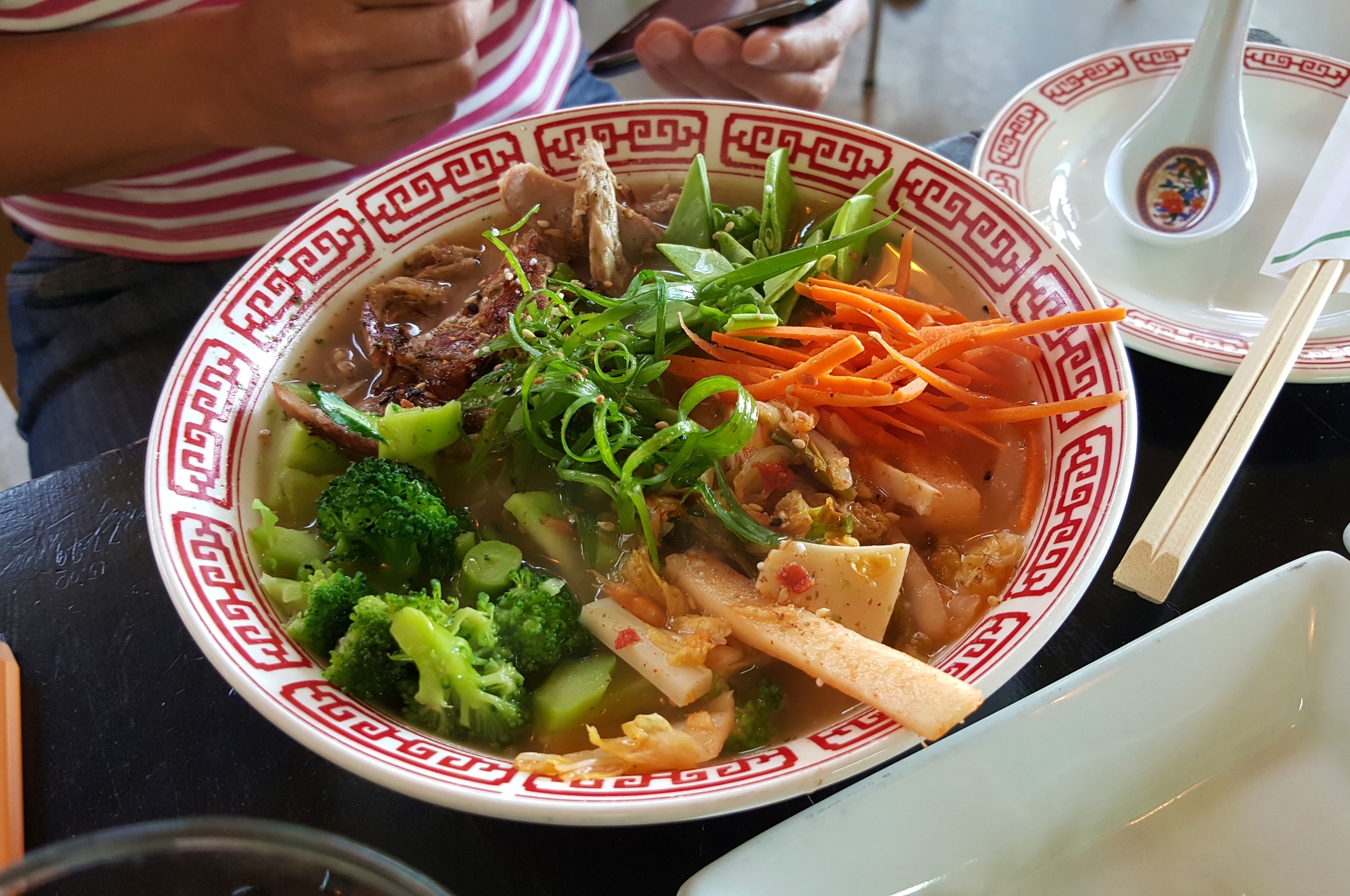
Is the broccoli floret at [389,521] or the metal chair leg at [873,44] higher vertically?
the metal chair leg at [873,44]

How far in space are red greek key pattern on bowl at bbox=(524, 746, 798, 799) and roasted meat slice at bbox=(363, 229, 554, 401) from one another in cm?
76

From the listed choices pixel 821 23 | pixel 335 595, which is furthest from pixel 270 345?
pixel 821 23

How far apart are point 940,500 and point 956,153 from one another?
1171 mm

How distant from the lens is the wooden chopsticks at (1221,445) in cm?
116

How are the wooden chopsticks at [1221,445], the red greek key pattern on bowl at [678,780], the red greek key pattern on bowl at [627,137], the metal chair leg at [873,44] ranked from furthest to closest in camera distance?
the metal chair leg at [873,44] → the red greek key pattern on bowl at [627,137] → the wooden chopsticks at [1221,445] → the red greek key pattern on bowl at [678,780]

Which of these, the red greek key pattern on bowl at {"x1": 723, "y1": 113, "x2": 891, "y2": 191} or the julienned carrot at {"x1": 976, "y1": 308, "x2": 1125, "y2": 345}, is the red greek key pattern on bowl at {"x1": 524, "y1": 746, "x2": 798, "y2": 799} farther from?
the red greek key pattern on bowl at {"x1": 723, "y1": 113, "x2": 891, "y2": 191}

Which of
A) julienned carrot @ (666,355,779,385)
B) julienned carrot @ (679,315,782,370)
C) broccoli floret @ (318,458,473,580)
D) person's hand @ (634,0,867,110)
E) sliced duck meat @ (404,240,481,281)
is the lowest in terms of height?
broccoli floret @ (318,458,473,580)

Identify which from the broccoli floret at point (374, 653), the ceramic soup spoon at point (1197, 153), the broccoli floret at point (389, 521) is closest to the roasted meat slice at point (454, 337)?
the broccoli floret at point (389, 521)

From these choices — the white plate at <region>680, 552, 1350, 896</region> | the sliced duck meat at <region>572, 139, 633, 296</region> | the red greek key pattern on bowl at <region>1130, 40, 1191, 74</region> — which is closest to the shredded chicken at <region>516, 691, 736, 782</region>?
the white plate at <region>680, 552, 1350, 896</region>

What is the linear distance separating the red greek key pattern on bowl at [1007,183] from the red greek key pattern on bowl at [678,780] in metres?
1.48

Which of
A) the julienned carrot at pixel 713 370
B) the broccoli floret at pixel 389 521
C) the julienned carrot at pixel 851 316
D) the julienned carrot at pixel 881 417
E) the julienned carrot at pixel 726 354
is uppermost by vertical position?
the julienned carrot at pixel 851 316

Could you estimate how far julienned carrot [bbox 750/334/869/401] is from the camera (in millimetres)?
1292

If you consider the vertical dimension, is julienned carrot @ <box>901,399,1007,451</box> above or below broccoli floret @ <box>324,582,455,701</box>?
above

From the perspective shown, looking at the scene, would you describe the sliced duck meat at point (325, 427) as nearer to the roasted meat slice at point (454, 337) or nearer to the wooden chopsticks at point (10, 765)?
the roasted meat slice at point (454, 337)
